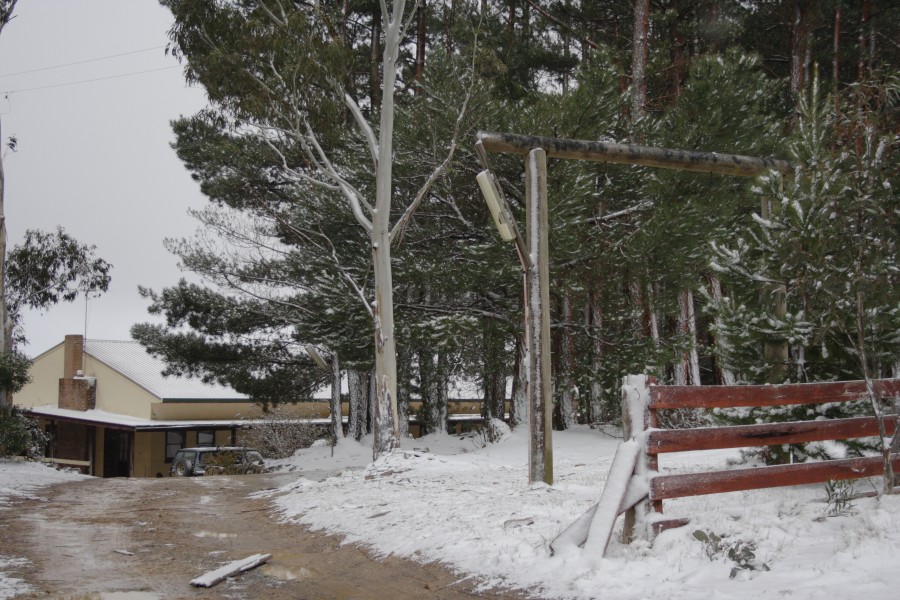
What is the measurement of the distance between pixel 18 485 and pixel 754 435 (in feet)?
46.1

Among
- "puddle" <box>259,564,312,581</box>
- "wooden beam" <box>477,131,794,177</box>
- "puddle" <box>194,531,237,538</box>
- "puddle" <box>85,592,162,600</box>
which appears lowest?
"puddle" <box>194,531,237,538</box>

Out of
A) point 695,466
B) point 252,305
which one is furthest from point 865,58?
point 252,305

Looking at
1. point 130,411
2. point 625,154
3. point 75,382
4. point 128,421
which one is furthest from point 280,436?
point 625,154

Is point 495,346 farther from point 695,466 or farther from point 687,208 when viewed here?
point 695,466

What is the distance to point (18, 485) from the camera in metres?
15.1

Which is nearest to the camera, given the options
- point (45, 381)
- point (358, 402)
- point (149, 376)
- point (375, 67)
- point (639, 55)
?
point (639, 55)

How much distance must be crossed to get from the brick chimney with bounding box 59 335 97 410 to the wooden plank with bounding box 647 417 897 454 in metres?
33.3

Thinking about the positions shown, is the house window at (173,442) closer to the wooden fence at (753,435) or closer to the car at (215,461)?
the car at (215,461)

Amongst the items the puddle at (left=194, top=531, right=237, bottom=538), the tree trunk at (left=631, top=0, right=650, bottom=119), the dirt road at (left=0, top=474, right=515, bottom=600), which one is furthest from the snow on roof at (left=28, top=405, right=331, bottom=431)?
the puddle at (left=194, top=531, right=237, bottom=538)

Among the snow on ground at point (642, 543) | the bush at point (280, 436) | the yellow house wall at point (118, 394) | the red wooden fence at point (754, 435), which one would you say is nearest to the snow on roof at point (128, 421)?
the yellow house wall at point (118, 394)

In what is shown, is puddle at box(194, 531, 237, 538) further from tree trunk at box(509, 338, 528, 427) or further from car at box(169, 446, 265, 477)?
car at box(169, 446, 265, 477)

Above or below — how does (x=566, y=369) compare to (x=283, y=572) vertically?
above

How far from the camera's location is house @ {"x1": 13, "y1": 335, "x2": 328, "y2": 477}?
3169 cm

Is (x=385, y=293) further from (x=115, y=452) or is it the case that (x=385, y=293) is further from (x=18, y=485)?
(x=115, y=452)
